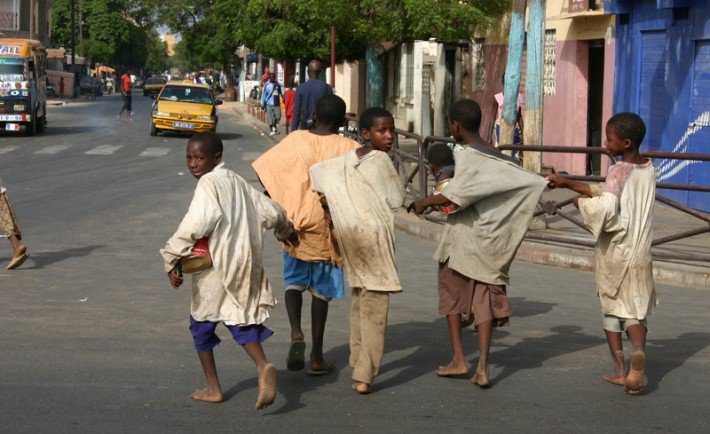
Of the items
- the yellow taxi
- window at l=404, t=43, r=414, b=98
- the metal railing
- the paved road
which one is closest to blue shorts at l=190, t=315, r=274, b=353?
the paved road

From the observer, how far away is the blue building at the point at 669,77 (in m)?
15.7

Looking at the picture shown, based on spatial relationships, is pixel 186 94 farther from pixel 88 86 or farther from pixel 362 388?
pixel 88 86

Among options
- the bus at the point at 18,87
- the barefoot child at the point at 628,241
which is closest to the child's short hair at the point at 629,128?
the barefoot child at the point at 628,241

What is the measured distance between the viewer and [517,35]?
46.4ft

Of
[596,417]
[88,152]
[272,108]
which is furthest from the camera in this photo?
[272,108]

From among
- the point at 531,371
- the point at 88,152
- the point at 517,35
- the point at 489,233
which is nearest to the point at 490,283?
the point at 489,233

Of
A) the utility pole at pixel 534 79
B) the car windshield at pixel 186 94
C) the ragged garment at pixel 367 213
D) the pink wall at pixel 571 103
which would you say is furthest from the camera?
the car windshield at pixel 186 94

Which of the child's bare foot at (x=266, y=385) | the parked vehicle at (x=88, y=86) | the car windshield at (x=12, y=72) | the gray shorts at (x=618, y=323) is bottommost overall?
the child's bare foot at (x=266, y=385)

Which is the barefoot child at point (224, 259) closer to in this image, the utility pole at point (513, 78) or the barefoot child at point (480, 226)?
the barefoot child at point (480, 226)

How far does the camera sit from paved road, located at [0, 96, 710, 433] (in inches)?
218

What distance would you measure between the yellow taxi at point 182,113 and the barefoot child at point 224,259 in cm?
2556

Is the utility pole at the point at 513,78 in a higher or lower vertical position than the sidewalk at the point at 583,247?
higher

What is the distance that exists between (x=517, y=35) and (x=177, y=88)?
67.8 ft

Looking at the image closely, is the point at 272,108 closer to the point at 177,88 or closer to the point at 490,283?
the point at 177,88
